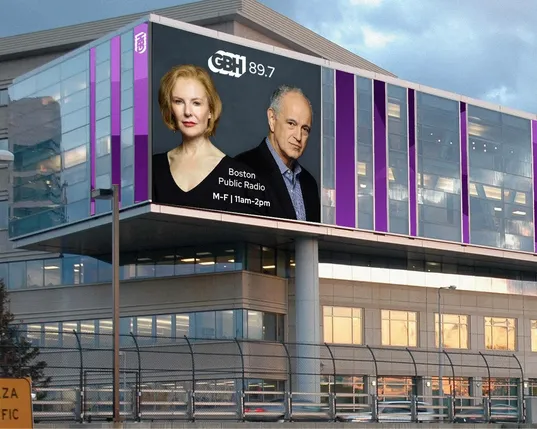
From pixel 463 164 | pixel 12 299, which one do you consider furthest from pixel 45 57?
pixel 463 164

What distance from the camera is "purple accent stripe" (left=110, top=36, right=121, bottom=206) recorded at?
5506 centimetres

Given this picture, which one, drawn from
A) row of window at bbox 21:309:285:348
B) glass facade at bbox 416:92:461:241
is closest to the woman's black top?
row of window at bbox 21:309:285:348

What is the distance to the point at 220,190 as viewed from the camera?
2157 inches

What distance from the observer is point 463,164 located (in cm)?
6525

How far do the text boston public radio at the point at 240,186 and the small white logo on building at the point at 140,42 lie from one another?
682 centimetres

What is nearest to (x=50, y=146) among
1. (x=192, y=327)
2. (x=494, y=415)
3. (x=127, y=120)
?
(x=127, y=120)

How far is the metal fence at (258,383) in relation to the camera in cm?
3578

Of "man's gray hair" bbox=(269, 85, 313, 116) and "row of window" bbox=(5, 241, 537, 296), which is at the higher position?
"man's gray hair" bbox=(269, 85, 313, 116)

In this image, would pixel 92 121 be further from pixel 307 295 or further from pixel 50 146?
pixel 307 295

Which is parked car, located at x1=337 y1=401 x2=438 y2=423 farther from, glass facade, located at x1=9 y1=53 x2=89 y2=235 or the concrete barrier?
glass facade, located at x1=9 y1=53 x2=89 y2=235

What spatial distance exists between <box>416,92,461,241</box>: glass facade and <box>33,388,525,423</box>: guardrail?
1715 cm

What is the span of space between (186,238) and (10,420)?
45.6m

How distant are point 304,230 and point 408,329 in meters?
14.1

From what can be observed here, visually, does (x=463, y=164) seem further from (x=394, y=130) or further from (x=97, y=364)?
(x=97, y=364)
